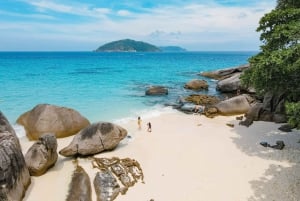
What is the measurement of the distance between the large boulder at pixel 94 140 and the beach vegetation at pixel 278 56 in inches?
322

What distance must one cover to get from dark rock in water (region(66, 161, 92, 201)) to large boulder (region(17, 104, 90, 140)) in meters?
5.89

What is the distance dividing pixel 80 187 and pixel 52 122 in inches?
314

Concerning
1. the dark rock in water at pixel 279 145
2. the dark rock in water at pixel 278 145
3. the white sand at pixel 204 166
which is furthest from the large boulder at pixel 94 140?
the dark rock in water at pixel 279 145

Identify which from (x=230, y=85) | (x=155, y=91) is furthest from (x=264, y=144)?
(x=230, y=85)

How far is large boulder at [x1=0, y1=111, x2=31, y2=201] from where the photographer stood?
10.5m

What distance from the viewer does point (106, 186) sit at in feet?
40.1

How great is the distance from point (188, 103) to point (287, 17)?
46.0 ft

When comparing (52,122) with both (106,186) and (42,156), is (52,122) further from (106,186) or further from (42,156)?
(106,186)

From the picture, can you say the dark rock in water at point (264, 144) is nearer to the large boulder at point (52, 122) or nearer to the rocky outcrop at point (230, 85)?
the large boulder at point (52, 122)

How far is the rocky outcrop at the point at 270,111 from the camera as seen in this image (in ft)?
68.4

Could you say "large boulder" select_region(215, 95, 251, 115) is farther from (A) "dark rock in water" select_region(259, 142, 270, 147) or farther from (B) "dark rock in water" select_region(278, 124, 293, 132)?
(A) "dark rock in water" select_region(259, 142, 270, 147)

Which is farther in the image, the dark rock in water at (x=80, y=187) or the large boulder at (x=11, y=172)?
the dark rock in water at (x=80, y=187)

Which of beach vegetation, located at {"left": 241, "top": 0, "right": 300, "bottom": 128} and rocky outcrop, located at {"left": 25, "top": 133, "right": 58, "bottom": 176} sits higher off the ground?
beach vegetation, located at {"left": 241, "top": 0, "right": 300, "bottom": 128}

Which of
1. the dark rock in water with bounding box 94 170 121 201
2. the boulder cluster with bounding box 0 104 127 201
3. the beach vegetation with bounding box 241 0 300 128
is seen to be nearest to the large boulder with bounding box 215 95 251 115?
the beach vegetation with bounding box 241 0 300 128
